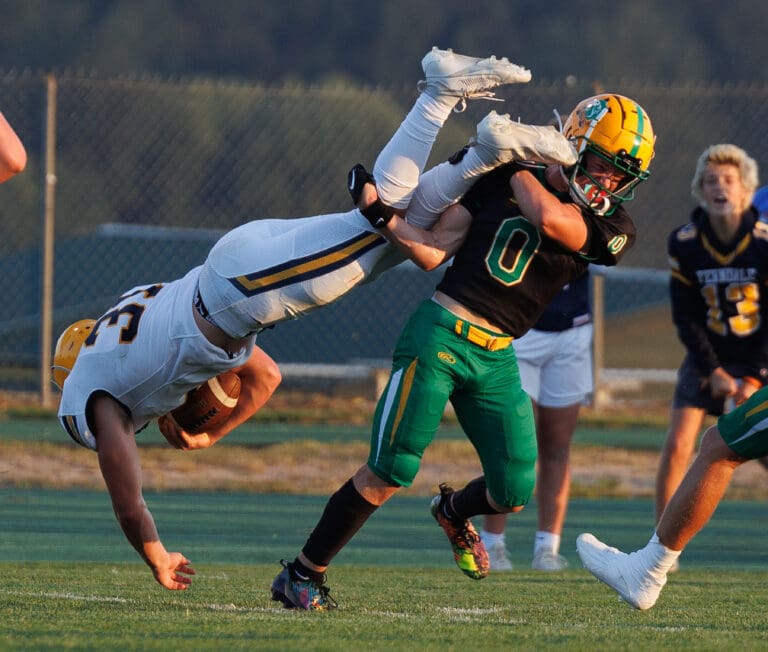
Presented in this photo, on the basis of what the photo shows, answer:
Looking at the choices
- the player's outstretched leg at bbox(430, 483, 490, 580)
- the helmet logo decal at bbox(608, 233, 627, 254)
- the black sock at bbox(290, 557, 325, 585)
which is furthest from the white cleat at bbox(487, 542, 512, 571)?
the helmet logo decal at bbox(608, 233, 627, 254)

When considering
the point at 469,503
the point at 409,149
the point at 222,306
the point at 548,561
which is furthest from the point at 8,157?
the point at 548,561

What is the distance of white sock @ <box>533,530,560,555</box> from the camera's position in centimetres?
835

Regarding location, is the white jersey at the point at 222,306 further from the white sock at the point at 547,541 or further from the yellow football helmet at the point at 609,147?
the white sock at the point at 547,541

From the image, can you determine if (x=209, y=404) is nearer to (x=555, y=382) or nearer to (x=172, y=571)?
(x=172, y=571)

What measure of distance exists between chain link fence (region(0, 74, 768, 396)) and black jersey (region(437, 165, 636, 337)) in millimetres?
7248

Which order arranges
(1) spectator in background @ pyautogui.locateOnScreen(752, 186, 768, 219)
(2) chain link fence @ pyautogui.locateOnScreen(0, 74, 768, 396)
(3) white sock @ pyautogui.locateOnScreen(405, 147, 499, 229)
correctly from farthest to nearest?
(2) chain link fence @ pyautogui.locateOnScreen(0, 74, 768, 396) < (1) spectator in background @ pyautogui.locateOnScreen(752, 186, 768, 219) < (3) white sock @ pyautogui.locateOnScreen(405, 147, 499, 229)

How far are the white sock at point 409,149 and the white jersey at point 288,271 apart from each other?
0.15 meters

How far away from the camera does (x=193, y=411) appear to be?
21.8 ft

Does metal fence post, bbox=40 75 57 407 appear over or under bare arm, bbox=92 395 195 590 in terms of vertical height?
under

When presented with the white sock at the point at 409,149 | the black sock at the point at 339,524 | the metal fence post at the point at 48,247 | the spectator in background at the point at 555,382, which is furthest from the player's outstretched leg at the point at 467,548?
the metal fence post at the point at 48,247

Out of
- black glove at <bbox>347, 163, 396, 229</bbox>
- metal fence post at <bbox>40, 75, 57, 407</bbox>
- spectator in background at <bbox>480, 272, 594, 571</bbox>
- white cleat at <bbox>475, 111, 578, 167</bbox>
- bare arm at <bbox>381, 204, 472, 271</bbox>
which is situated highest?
white cleat at <bbox>475, 111, 578, 167</bbox>

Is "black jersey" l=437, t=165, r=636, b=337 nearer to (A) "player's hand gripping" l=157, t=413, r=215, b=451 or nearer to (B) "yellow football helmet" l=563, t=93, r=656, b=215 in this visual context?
(B) "yellow football helmet" l=563, t=93, r=656, b=215

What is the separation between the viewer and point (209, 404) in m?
6.63

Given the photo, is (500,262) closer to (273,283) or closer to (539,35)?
(273,283)
